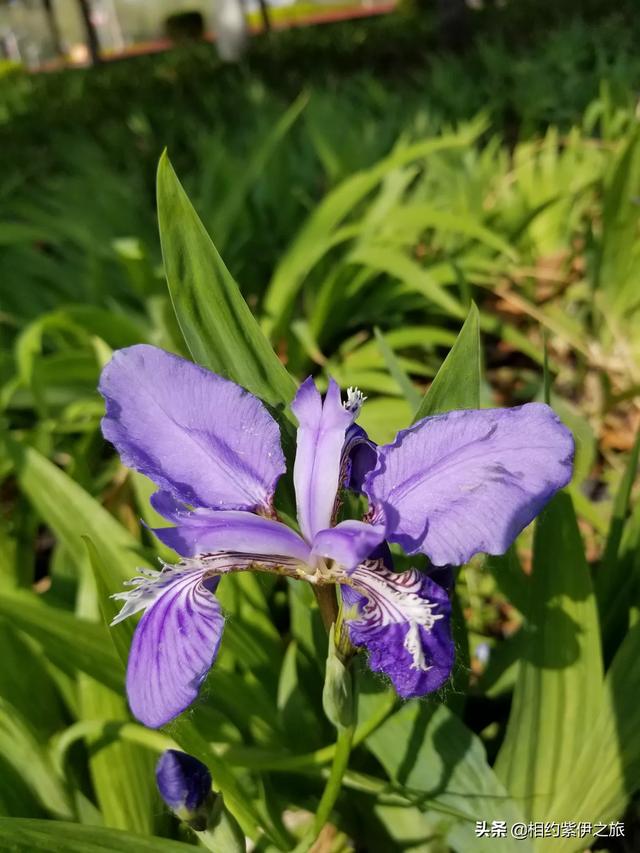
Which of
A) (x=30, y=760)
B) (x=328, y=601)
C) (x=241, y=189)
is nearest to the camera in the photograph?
(x=328, y=601)

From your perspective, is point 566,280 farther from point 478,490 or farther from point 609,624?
point 478,490

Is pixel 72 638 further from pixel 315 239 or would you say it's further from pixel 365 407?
pixel 315 239

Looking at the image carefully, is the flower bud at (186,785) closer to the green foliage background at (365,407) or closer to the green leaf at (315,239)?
the green foliage background at (365,407)

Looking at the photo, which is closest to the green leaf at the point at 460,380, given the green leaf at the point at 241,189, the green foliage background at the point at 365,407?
the green foliage background at the point at 365,407

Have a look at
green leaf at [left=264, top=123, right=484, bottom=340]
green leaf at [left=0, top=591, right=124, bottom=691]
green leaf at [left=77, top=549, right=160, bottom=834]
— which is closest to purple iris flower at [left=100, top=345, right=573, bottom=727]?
green leaf at [left=0, top=591, right=124, bottom=691]

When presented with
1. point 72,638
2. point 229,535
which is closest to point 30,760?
point 72,638

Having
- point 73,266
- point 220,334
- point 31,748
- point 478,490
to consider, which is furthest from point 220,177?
point 478,490
